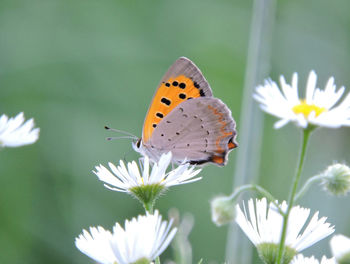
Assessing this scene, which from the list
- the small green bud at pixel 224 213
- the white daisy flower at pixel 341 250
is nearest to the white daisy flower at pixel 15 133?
the small green bud at pixel 224 213

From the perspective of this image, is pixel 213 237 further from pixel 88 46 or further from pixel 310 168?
pixel 88 46

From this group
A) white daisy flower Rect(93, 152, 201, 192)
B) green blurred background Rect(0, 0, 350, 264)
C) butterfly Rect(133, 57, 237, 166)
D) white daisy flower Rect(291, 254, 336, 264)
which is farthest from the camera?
green blurred background Rect(0, 0, 350, 264)

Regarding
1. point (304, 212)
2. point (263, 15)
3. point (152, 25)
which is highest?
point (152, 25)

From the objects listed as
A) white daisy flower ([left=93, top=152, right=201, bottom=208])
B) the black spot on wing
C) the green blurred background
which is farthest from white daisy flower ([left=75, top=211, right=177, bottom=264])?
the green blurred background

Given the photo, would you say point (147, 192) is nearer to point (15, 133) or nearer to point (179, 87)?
point (15, 133)

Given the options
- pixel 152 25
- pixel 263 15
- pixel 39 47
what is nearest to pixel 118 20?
pixel 152 25

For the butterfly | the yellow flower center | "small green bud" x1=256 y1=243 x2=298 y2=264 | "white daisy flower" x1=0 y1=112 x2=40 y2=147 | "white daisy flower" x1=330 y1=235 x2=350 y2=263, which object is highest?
the butterfly

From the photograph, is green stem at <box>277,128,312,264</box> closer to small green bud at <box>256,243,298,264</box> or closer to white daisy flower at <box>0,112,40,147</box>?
small green bud at <box>256,243,298,264</box>
